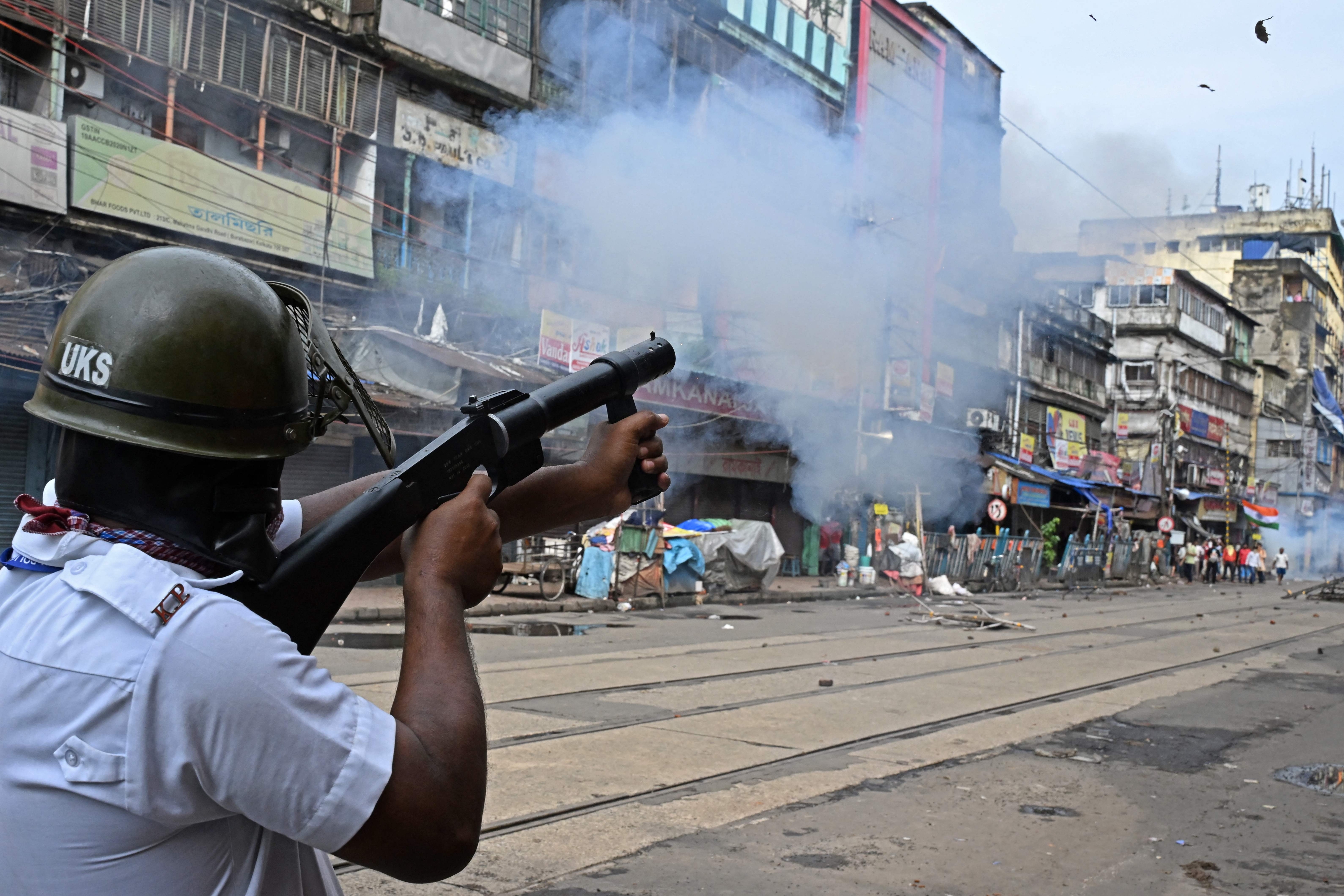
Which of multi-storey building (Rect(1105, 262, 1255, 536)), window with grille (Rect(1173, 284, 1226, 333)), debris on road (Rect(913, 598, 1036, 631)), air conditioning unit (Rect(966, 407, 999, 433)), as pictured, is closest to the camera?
debris on road (Rect(913, 598, 1036, 631))

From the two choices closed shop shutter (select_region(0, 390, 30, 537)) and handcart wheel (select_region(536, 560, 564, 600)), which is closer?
closed shop shutter (select_region(0, 390, 30, 537))

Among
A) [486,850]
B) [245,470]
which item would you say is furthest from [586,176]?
[245,470]

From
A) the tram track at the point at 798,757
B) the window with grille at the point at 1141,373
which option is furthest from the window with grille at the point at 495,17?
the window with grille at the point at 1141,373

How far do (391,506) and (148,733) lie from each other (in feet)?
1.16

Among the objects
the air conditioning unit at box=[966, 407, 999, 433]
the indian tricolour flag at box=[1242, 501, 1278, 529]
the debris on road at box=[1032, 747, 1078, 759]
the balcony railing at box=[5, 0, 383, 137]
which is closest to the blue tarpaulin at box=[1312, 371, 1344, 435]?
the indian tricolour flag at box=[1242, 501, 1278, 529]

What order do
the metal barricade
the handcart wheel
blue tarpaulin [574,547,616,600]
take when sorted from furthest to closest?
the metal barricade
blue tarpaulin [574,547,616,600]
the handcart wheel

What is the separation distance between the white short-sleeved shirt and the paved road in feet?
9.55

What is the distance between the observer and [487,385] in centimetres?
1595

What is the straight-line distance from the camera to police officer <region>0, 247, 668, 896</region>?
3.38 ft

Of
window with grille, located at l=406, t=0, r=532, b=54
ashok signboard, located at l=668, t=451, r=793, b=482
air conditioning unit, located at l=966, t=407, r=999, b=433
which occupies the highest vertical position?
window with grille, located at l=406, t=0, r=532, b=54

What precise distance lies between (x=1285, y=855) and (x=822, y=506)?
70.6 ft

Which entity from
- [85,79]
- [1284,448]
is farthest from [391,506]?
[1284,448]

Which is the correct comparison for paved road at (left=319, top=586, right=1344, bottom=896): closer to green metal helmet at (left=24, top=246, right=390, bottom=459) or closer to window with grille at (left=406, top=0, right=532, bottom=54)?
green metal helmet at (left=24, top=246, right=390, bottom=459)

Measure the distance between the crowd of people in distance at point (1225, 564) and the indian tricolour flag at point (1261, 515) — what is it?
7.86m
